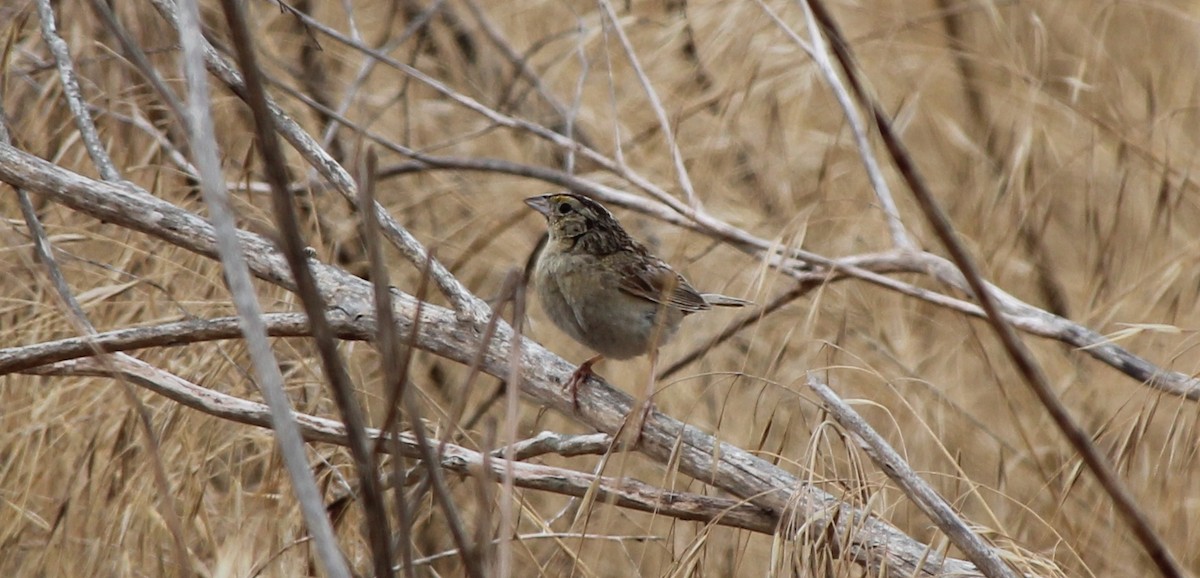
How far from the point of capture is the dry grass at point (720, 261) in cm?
252

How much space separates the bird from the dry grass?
291mm

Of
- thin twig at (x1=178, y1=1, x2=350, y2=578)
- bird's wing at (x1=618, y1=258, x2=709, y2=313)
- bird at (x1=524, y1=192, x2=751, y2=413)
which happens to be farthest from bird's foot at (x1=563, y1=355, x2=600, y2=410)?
thin twig at (x1=178, y1=1, x2=350, y2=578)

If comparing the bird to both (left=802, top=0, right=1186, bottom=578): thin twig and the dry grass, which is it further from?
(left=802, top=0, right=1186, bottom=578): thin twig

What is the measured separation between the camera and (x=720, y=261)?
157 inches

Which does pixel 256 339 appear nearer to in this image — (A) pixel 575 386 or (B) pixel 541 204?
(A) pixel 575 386

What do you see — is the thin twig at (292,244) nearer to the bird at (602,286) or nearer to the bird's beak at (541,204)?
the bird at (602,286)

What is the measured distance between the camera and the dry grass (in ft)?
8.26

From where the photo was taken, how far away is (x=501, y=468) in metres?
2.03

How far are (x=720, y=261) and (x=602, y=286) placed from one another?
1075 millimetres

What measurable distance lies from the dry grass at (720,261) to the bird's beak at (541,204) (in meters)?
0.19

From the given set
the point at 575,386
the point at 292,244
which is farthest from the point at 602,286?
the point at 292,244

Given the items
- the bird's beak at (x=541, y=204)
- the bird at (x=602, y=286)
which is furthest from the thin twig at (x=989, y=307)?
the bird's beak at (x=541, y=204)

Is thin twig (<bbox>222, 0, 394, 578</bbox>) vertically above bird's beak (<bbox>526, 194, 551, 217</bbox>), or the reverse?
thin twig (<bbox>222, 0, 394, 578</bbox>)

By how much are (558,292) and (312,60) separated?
2159 mm
